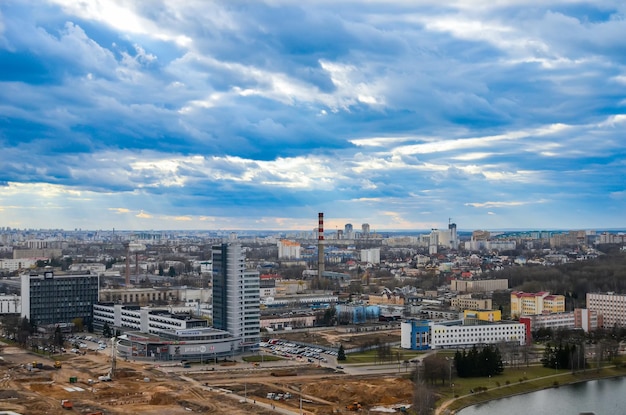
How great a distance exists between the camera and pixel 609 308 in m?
28.6

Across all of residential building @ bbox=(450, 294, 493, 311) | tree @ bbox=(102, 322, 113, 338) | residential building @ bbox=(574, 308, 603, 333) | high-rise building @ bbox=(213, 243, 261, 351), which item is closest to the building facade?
tree @ bbox=(102, 322, 113, 338)

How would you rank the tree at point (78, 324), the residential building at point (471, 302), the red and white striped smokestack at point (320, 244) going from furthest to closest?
the red and white striped smokestack at point (320, 244)
the residential building at point (471, 302)
the tree at point (78, 324)

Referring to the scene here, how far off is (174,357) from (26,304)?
361 inches

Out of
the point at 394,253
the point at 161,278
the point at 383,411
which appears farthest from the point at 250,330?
the point at 394,253

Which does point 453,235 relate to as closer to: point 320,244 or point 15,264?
point 320,244

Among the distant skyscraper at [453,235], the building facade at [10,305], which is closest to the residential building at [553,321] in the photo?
the building facade at [10,305]

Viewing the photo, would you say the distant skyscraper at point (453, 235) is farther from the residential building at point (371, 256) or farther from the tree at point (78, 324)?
the tree at point (78, 324)

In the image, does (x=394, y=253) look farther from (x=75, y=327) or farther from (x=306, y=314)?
(x=75, y=327)

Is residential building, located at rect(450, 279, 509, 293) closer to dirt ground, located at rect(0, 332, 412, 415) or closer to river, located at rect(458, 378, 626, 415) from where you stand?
river, located at rect(458, 378, 626, 415)

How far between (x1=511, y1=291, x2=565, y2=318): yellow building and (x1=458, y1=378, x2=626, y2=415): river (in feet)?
36.6

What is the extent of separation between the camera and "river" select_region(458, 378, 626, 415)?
1545cm

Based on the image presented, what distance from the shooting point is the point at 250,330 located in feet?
73.3

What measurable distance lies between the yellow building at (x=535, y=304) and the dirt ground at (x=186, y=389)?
519 inches

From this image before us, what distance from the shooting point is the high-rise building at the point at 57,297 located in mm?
27625
